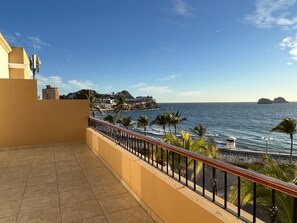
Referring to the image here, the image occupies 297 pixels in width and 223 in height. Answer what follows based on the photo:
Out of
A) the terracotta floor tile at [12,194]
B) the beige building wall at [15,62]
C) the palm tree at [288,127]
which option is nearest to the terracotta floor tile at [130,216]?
the terracotta floor tile at [12,194]

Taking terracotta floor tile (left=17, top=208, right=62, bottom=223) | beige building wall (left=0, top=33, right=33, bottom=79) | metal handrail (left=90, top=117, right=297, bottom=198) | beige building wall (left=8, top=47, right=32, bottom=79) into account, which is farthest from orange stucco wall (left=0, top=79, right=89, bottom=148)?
metal handrail (left=90, top=117, right=297, bottom=198)

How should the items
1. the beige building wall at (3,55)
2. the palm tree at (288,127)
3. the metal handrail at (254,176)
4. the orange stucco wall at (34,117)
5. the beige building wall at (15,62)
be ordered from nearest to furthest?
the metal handrail at (254,176), the orange stucco wall at (34,117), the beige building wall at (3,55), the beige building wall at (15,62), the palm tree at (288,127)

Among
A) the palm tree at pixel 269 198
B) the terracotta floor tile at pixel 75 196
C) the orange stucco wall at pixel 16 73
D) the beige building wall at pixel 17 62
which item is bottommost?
the terracotta floor tile at pixel 75 196

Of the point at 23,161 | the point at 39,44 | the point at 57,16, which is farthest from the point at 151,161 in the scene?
the point at 39,44

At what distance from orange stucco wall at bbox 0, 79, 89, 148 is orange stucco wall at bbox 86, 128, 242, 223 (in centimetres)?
345

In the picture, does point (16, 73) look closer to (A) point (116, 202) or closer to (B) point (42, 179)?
(B) point (42, 179)

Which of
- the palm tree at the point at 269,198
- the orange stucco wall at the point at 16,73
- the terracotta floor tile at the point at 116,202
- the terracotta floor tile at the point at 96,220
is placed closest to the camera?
the palm tree at the point at 269,198

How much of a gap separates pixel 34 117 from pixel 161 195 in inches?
213

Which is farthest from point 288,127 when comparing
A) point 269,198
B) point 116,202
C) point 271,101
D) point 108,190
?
point 271,101

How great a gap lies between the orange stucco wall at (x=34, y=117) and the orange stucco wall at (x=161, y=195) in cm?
345

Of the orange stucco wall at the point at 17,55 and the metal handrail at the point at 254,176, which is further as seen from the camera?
the orange stucco wall at the point at 17,55

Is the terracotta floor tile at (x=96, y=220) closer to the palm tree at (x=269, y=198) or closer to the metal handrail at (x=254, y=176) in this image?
the metal handrail at (x=254, y=176)

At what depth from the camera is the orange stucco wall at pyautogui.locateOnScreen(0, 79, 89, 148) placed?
6.10 meters

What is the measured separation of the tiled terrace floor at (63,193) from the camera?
256 cm
